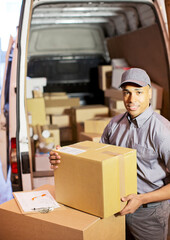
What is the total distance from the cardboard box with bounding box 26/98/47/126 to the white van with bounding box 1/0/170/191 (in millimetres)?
→ 16

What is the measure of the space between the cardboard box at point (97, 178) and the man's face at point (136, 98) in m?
0.25

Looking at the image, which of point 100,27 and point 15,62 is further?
point 100,27

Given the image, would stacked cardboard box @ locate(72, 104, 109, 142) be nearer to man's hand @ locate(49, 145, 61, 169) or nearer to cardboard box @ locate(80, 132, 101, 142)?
cardboard box @ locate(80, 132, 101, 142)

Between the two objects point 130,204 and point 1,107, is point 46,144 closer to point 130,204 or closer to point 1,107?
point 1,107

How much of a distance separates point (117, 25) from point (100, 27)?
44cm

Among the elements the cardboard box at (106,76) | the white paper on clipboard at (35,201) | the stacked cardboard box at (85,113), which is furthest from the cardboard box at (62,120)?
the white paper on clipboard at (35,201)

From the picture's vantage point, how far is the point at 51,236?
1.68 metres

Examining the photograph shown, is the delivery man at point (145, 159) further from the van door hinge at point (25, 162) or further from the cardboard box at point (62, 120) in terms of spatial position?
the cardboard box at point (62, 120)

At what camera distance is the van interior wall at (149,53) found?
380cm

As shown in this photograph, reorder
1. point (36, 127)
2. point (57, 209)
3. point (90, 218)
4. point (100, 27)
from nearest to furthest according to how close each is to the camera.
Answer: point (90, 218)
point (57, 209)
point (36, 127)
point (100, 27)

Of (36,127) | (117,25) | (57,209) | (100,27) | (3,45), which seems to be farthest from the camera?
(100,27)

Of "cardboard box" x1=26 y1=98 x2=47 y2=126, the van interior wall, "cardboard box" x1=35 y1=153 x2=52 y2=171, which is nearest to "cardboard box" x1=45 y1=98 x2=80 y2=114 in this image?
"cardboard box" x1=26 y1=98 x2=47 y2=126

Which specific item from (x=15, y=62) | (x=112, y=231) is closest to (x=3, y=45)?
(x=15, y=62)

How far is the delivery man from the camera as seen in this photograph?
69.8 inches
